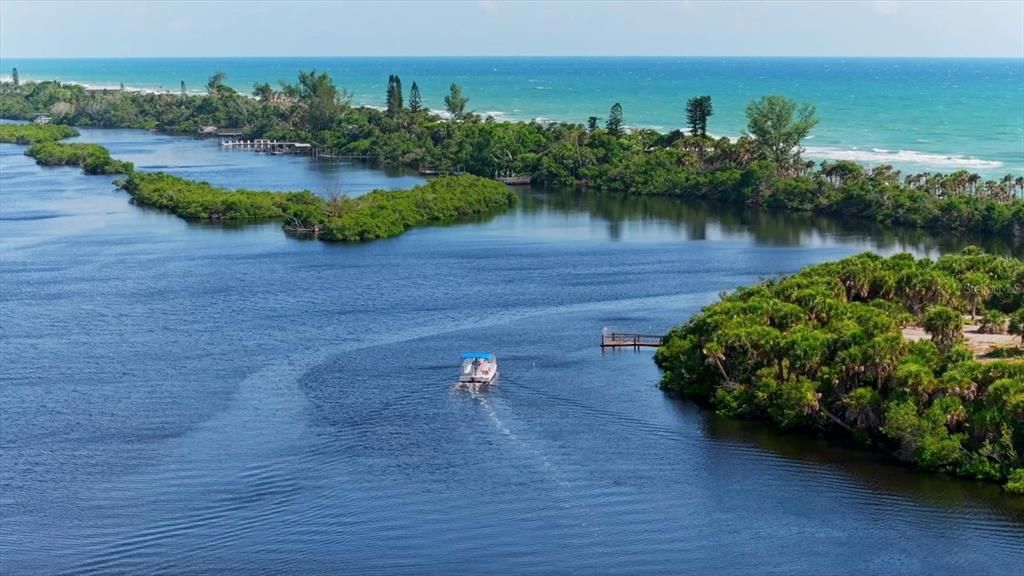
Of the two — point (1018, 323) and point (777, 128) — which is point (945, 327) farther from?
point (777, 128)

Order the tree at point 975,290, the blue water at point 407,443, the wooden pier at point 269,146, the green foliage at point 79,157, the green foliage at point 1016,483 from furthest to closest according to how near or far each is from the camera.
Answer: the wooden pier at point 269,146, the green foliage at point 79,157, the tree at point 975,290, the green foliage at point 1016,483, the blue water at point 407,443

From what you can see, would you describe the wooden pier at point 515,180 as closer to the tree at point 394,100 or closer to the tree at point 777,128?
the tree at point 777,128

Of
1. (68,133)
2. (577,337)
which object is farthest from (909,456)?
(68,133)

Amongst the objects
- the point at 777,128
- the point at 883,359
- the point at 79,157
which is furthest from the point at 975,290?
the point at 79,157

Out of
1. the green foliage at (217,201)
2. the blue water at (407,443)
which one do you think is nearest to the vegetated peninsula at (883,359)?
the blue water at (407,443)

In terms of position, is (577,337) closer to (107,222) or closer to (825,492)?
(825,492)

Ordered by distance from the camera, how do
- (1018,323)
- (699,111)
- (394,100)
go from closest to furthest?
(1018,323) < (699,111) < (394,100)

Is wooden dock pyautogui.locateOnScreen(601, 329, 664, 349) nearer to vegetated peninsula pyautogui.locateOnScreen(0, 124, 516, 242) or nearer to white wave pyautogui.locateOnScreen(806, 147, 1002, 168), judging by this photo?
vegetated peninsula pyautogui.locateOnScreen(0, 124, 516, 242)
